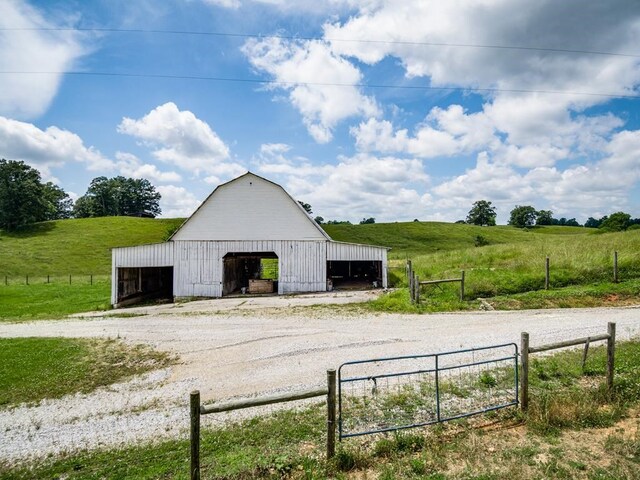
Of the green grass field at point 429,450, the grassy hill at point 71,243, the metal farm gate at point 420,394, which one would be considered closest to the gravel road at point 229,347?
the green grass field at point 429,450

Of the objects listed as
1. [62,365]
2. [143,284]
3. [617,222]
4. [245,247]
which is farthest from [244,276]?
[617,222]

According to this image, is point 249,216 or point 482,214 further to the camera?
point 482,214

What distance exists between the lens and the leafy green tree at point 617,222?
192 ft

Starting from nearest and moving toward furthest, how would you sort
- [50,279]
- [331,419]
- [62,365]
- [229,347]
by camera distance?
[331,419] < [62,365] < [229,347] < [50,279]

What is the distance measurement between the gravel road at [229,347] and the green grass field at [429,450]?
783 mm

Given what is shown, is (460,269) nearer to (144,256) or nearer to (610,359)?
(610,359)

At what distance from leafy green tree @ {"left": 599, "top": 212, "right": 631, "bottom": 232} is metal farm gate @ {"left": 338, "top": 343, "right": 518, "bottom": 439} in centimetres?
6585

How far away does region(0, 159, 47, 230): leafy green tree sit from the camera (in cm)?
5759

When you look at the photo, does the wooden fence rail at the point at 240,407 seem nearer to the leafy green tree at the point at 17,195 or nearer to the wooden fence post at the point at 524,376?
the wooden fence post at the point at 524,376

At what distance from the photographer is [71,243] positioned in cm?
5475

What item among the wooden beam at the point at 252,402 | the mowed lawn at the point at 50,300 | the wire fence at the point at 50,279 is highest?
the wooden beam at the point at 252,402

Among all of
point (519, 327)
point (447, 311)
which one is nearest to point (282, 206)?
point (447, 311)

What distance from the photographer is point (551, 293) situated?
16828mm

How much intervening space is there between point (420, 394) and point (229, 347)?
6795 millimetres
